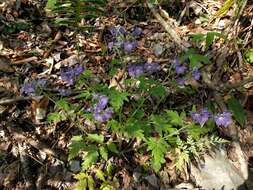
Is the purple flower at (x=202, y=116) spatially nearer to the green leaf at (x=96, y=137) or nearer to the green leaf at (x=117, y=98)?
the green leaf at (x=117, y=98)

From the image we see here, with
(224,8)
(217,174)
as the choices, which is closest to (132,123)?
(217,174)

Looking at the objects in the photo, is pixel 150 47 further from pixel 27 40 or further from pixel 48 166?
pixel 48 166

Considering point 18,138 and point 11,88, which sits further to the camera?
point 11,88

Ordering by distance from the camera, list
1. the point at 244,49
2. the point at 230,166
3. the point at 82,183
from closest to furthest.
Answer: the point at 82,183
the point at 230,166
the point at 244,49

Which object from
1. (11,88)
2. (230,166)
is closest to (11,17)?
(11,88)

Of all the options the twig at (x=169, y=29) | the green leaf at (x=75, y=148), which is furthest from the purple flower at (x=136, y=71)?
the twig at (x=169, y=29)

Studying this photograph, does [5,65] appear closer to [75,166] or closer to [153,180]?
[75,166]

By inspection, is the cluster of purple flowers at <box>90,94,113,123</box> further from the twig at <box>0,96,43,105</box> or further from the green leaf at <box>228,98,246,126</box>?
the green leaf at <box>228,98,246,126</box>
